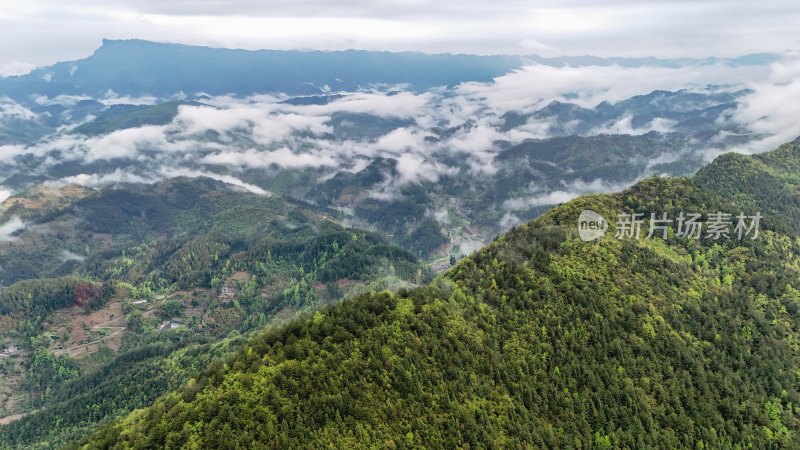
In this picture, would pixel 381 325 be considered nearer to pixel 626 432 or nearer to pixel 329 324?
pixel 329 324

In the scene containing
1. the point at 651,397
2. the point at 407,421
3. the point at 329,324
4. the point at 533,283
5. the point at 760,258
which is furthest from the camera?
the point at 760,258

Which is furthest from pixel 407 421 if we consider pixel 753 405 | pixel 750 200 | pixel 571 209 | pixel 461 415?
pixel 750 200

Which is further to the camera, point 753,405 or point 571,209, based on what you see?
point 571,209

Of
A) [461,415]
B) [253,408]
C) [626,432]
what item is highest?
[253,408]

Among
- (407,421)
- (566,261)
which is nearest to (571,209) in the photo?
(566,261)

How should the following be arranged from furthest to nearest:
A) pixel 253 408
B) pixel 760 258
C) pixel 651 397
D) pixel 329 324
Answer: pixel 760 258
pixel 651 397
pixel 329 324
pixel 253 408

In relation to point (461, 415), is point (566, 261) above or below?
above
